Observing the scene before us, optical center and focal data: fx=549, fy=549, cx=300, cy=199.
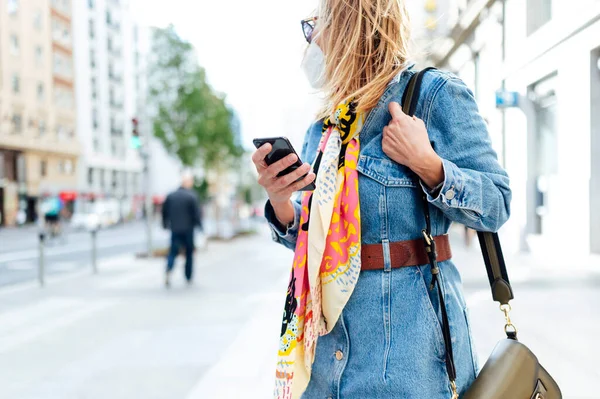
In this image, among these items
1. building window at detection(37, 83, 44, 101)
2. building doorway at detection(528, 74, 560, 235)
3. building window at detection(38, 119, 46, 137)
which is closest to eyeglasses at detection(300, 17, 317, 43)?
building doorway at detection(528, 74, 560, 235)

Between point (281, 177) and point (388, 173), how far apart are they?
23cm

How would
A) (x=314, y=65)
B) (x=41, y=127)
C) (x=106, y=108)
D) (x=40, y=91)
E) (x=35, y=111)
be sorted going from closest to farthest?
(x=314, y=65), (x=40, y=91), (x=35, y=111), (x=41, y=127), (x=106, y=108)

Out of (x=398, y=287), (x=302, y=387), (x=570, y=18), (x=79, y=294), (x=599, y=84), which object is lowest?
(x=79, y=294)

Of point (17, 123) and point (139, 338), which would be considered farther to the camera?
point (17, 123)

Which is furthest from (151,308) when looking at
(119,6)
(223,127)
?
(119,6)

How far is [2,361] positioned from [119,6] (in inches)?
845

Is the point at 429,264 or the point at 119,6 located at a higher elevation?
the point at 119,6

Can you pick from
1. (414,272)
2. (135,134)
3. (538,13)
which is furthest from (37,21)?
(414,272)

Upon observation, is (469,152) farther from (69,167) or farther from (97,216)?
(69,167)

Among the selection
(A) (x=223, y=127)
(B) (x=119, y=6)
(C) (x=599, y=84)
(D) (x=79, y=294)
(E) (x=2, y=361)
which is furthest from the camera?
(B) (x=119, y=6)

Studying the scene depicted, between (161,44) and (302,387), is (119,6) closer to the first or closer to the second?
(161,44)

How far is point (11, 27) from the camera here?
1931 centimetres

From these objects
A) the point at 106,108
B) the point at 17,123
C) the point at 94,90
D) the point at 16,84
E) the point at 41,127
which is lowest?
the point at 17,123

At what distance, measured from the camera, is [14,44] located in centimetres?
2150
